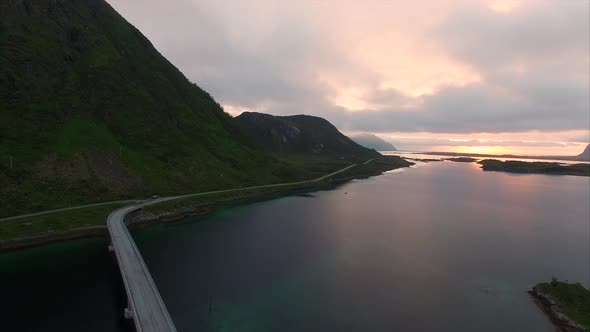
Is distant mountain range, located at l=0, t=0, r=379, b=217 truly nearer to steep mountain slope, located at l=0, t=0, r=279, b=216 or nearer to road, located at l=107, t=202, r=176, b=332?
steep mountain slope, located at l=0, t=0, r=279, b=216

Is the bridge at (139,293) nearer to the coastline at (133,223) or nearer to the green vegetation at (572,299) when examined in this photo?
Result: the coastline at (133,223)

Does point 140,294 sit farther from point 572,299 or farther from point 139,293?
point 572,299

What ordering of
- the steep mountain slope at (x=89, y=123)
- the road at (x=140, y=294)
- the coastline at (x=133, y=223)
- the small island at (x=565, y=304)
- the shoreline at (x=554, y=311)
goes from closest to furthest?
1. the road at (x=140, y=294)
2. the shoreline at (x=554, y=311)
3. the small island at (x=565, y=304)
4. the coastline at (x=133, y=223)
5. the steep mountain slope at (x=89, y=123)

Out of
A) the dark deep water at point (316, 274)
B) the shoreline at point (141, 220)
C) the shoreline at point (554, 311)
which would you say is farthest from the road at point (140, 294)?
the shoreline at point (554, 311)

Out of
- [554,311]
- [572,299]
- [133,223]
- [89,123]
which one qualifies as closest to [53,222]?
[133,223]

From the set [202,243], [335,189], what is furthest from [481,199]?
[202,243]

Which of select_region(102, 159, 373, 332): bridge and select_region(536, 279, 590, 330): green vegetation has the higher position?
select_region(102, 159, 373, 332): bridge

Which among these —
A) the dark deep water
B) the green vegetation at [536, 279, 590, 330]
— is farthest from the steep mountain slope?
the green vegetation at [536, 279, 590, 330]
